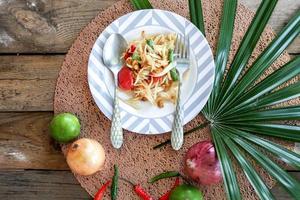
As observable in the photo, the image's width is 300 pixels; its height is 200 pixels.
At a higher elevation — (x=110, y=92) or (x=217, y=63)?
(x=217, y=63)

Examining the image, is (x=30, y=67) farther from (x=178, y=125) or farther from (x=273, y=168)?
(x=273, y=168)

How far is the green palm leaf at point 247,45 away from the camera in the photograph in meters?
1.38

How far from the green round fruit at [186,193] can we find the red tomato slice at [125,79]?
295mm

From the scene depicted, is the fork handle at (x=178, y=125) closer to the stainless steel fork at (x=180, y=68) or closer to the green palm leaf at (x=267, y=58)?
the stainless steel fork at (x=180, y=68)

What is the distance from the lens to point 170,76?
143cm

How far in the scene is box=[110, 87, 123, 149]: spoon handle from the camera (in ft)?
4.66

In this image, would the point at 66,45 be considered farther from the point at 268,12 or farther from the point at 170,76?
the point at 268,12

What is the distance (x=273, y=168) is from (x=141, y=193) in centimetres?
35

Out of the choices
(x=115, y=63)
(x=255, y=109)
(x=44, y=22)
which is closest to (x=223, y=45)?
(x=255, y=109)

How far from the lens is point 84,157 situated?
139 centimetres

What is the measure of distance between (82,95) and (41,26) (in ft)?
0.75

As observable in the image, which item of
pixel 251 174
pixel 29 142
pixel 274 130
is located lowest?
pixel 29 142

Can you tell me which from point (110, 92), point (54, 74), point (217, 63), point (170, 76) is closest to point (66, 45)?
point (54, 74)

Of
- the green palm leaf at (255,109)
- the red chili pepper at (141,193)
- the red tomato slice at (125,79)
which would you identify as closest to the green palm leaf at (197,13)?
the green palm leaf at (255,109)
